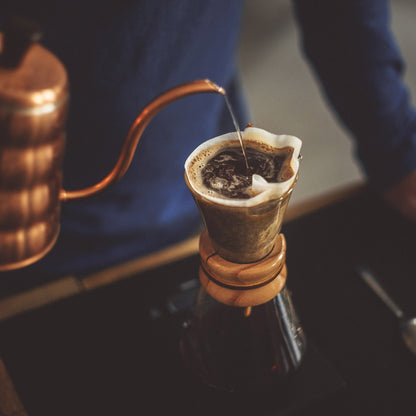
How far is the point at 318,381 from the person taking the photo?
0.61 m

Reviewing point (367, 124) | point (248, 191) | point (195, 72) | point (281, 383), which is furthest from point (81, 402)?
point (367, 124)

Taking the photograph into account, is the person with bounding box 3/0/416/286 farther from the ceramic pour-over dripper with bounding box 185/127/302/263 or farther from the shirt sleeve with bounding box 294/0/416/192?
the ceramic pour-over dripper with bounding box 185/127/302/263

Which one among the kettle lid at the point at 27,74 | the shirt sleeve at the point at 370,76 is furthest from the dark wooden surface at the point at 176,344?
the kettle lid at the point at 27,74

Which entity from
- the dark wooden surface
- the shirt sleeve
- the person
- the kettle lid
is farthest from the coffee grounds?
the shirt sleeve

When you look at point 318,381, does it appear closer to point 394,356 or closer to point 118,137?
point 394,356

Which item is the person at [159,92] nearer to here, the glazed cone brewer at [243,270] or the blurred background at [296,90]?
the glazed cone brewer at [243,270]

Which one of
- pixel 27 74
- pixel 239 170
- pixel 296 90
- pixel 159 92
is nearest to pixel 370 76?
pixel 159 92

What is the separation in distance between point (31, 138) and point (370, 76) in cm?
77

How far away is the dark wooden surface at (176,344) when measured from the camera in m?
0.61

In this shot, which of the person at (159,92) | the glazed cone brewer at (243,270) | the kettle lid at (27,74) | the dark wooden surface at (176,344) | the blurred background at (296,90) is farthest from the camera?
the blurred background at (296,90)

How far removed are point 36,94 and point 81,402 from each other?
1.48 ft

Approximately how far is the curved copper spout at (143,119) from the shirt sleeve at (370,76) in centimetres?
61

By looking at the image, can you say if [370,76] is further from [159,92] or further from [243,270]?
[243,270]

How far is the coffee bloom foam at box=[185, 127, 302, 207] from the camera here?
408mm
